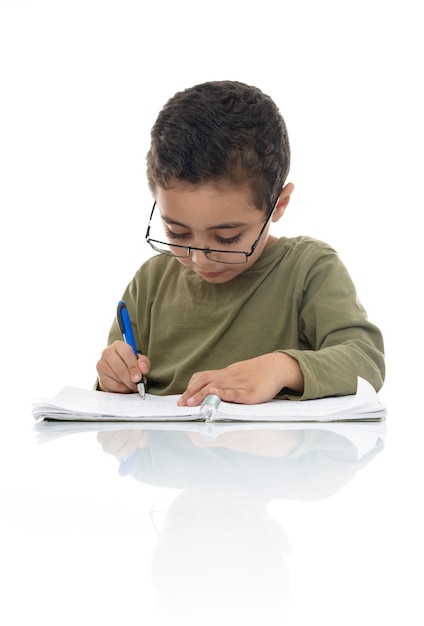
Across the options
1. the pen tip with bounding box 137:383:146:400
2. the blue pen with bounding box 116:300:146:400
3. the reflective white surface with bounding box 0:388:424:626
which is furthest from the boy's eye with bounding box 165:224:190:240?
the reflective white surface with bounding box 0:388:424:626

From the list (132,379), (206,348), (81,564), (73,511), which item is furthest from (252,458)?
(206,348)

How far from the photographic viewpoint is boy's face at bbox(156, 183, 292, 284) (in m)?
1.35

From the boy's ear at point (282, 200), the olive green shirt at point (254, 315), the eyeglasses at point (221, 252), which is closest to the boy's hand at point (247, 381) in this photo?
the olive green shirt at point (254, 315)

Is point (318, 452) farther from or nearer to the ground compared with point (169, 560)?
nearer to the ground

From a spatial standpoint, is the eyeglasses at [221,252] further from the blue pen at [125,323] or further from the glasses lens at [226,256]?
the blue pen at [125,323]

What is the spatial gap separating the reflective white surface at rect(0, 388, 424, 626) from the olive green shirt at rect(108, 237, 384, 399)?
52 cm

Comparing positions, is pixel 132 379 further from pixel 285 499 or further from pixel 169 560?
pixel 169 560

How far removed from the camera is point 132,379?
4.60 feet

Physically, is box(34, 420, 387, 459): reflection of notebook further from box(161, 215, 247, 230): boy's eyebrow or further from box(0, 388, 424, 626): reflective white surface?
box(161, 215, 247, 230): boy's eyebrow

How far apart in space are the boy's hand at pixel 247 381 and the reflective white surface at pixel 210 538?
27 centimetres

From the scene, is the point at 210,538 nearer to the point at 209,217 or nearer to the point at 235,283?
the point at 209,217

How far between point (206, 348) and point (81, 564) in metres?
1.03

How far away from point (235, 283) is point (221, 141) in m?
0.30

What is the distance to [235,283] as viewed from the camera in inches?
62.2
